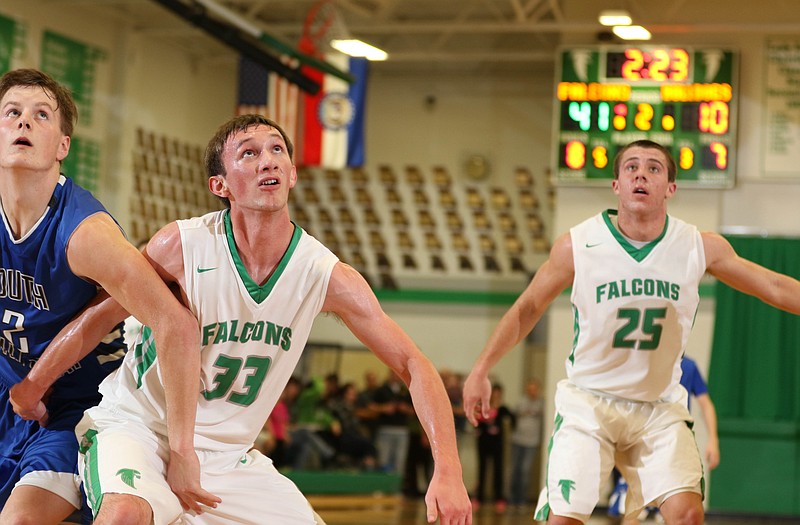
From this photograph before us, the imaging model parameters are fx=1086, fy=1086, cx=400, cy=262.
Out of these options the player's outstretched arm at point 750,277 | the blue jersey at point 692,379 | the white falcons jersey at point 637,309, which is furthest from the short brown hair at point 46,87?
the blue jersey at point 692,379

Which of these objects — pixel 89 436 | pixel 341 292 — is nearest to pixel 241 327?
pixel 341 292

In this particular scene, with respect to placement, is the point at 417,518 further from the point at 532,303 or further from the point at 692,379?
the point at 532,303

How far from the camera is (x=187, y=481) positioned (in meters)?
3.91

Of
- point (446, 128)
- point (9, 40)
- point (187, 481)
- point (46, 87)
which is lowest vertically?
point (187, 481)

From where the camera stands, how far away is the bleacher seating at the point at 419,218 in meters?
19.8

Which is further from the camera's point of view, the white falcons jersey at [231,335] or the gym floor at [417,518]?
the gym floor at [417,518]

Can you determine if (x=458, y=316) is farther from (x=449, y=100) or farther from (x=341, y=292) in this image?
(x=341, y=292)

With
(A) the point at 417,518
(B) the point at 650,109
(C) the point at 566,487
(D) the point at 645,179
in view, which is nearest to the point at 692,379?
(D) the point at 645,179

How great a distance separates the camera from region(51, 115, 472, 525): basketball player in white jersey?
12.9ft

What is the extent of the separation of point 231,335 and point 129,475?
0.65 m

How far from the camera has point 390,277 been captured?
20.2 meters

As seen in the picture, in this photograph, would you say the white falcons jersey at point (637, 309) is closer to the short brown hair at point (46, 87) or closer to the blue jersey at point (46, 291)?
the blue jersey at point (46, 291)

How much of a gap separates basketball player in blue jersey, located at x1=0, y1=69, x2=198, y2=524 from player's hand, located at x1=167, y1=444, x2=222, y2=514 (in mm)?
424

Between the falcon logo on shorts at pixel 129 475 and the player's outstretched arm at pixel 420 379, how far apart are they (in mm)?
955
